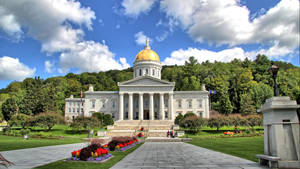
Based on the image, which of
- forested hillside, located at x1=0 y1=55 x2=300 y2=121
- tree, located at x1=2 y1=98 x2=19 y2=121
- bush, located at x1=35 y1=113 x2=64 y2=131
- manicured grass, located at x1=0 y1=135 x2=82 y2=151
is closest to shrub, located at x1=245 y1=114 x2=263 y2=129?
forested hillside, located at x1=0 y1=55 x2=300 y2=121

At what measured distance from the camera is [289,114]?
871 centimetres

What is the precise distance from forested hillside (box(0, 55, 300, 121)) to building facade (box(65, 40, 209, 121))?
8634 mm

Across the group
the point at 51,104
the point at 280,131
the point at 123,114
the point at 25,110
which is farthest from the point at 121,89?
the point at 280,131

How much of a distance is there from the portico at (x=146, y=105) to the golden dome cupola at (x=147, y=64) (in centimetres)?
873

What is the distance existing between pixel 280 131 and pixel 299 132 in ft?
2.36

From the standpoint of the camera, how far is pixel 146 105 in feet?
211

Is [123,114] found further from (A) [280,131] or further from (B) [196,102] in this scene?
(A) [280,131]

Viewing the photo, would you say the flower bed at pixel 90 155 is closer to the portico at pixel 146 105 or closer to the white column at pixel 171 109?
the portico at pixel 146 105

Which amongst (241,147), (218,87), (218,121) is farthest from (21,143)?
(218,87)

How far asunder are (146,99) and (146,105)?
1759mm

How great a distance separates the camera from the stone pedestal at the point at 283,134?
8.48m

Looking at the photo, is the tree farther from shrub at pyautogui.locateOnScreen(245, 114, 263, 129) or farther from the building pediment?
shrub at pyautogui.locateOnScreen(245, 114, 263, 129)

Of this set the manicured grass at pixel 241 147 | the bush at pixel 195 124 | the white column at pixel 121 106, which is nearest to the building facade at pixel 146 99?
the white column at pixel 121 106

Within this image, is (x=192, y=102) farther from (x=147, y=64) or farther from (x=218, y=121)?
(x=218, y=121)
